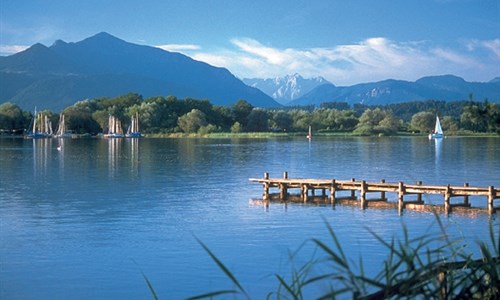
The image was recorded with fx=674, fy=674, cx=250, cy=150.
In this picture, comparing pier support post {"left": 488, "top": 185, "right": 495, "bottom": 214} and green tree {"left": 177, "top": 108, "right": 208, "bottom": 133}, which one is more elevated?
green tree {"left": 177, "top": 108, "right": 208, "bottom": 133}

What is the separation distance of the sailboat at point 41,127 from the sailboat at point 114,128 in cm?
1300

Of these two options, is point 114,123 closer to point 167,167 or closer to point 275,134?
point 275,134

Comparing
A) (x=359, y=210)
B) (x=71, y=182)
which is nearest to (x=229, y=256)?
(x=359, y=210)

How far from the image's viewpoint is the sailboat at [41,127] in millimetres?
147000

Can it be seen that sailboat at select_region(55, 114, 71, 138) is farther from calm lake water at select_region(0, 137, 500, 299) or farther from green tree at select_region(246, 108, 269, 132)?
calm lake water at select_region(0, 137, 500, 299)

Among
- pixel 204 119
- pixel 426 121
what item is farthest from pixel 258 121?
pixel 426 121

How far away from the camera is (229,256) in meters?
20.6

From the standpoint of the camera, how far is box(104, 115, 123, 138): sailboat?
151 metres

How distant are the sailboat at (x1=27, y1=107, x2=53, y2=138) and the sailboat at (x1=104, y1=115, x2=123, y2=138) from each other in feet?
42.6

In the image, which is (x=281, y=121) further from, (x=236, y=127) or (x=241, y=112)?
(x=236, y=127)

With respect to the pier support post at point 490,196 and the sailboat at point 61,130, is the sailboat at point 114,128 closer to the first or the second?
the sailboat at point 61,130

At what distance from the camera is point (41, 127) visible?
151125 mm

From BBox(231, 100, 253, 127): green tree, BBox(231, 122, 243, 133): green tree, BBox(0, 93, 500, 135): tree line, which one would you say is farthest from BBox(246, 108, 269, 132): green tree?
BBox(231, 122, 243, 133): green tree

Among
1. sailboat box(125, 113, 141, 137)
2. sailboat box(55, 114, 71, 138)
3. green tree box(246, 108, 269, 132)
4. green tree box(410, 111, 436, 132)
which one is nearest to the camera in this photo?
sailboat box(55, 114, 71, 138)
